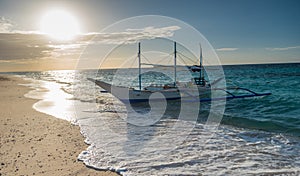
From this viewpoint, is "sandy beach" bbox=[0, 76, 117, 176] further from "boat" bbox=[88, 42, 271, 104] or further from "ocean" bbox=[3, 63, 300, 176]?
"boat" bbox=[88, 42, 271, 104]

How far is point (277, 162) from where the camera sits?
6.54 m

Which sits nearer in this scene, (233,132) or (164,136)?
(164,136)

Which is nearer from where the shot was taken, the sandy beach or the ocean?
the sandy beach

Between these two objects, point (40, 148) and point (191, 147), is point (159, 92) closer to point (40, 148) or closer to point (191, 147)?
point (191, 147)

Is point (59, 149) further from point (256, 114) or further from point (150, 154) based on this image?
point (256, 114)

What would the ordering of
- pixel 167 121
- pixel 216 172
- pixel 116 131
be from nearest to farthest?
pixel 216 172
pixel 116 131
pixel 167 121

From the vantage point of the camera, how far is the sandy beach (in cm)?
580

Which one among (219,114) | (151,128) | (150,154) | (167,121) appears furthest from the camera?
(219,114)

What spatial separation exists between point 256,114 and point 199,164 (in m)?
10.4

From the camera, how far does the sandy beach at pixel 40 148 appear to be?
5805 millimetres

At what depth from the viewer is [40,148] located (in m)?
7.41

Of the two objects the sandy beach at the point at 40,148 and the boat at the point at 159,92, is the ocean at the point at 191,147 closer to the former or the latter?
the sandy beach at the point at 40,148

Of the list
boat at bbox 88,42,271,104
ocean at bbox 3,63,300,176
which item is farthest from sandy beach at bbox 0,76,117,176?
boat at bbox 88,42,271,104

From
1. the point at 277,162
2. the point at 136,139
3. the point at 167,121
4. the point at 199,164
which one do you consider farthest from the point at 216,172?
the point at 167,121
